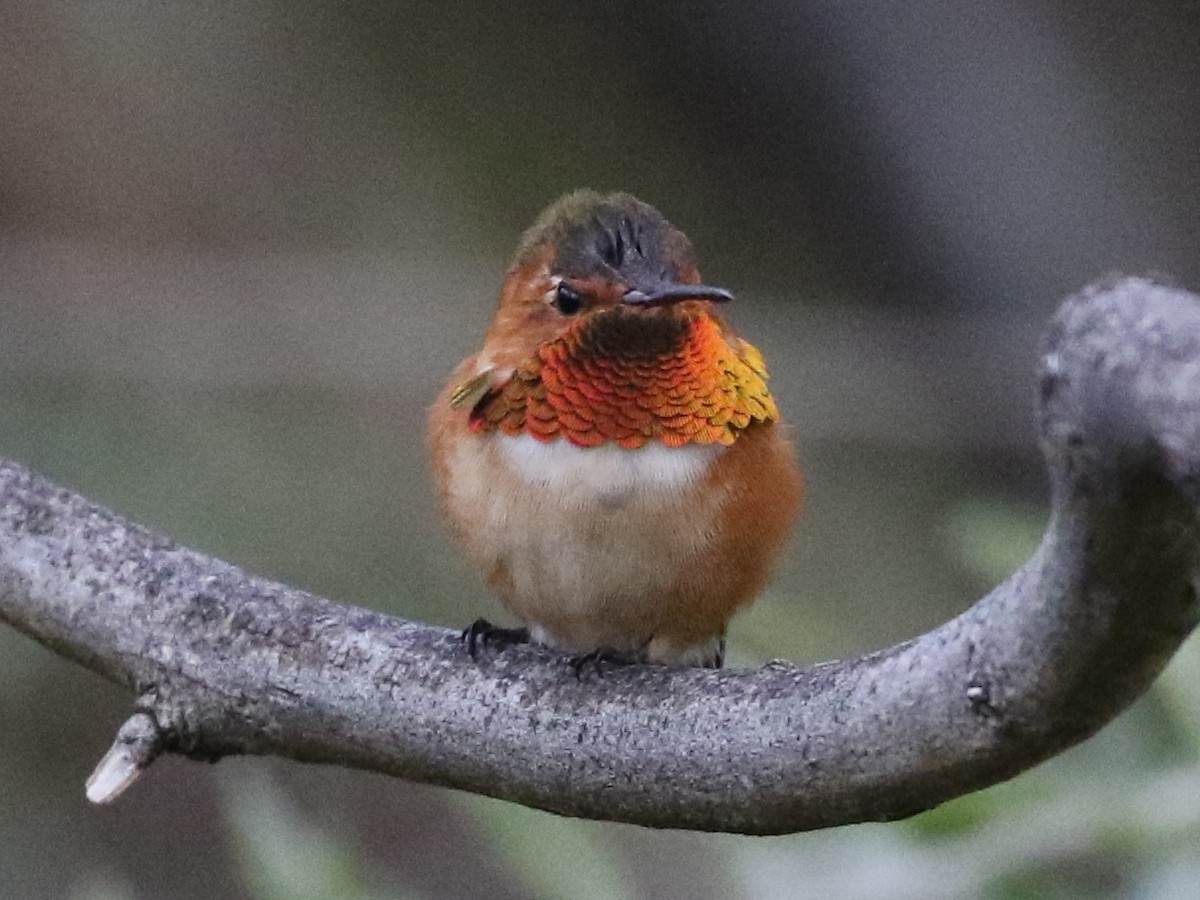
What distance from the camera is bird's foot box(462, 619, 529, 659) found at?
1.97 m

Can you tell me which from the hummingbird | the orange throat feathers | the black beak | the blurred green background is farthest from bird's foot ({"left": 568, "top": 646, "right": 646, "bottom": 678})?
the blurred green background

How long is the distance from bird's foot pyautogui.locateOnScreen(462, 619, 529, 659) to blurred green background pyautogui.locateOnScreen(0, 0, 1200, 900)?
239 centimetres

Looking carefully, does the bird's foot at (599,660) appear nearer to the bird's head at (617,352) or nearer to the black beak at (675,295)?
the bird's head at (617,352)

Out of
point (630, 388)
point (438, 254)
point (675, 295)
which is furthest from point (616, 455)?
point (438, 254)

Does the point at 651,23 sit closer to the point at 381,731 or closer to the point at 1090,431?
the point at 381,731

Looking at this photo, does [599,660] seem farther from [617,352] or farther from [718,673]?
[617,352]

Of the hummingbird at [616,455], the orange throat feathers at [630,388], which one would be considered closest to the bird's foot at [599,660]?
the hummingbird at [616,455]

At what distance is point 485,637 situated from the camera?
6.63ft

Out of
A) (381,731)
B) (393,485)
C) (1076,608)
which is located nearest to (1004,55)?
(393,485)

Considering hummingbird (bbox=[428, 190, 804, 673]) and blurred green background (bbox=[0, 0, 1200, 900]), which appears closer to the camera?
hummingbird (bbox=[428, 190, 804, 673])

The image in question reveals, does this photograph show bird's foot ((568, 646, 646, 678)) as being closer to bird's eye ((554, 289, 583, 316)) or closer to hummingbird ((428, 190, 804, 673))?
hummingbird ((428, 190, 804, 673))

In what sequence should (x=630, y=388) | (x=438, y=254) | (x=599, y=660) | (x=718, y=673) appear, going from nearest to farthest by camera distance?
(x=718, y=673), (x=599, y=660), (x=630, y=388), (x=438, y=254)

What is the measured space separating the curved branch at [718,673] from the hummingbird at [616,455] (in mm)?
165

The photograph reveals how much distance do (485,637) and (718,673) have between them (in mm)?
351
